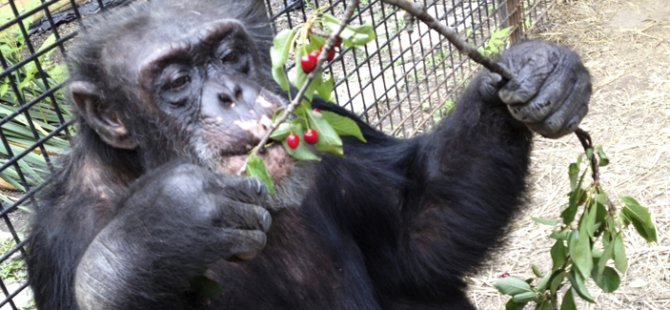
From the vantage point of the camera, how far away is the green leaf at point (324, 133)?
6.30 feet

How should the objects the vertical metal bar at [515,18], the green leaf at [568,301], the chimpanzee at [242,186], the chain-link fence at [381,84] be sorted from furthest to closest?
the vertical metal bar at [515,18], the chain-link fence at [381,84], the green leaf at [568,301], the chimpanzee at [242,186]

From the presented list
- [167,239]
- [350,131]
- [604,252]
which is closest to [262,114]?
[350,131]

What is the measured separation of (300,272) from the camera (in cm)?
267

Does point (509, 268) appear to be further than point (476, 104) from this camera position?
Yes

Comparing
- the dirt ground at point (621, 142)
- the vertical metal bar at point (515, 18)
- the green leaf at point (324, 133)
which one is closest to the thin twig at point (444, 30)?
the green leaf at point (324, 133)

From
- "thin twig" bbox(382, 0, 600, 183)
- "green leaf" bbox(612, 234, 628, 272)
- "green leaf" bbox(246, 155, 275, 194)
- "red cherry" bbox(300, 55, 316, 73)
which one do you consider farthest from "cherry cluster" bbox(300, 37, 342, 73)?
"green leaf" bbox(612, 234, 628, 272)

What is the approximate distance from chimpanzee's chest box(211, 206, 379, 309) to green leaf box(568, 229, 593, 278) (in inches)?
25.5

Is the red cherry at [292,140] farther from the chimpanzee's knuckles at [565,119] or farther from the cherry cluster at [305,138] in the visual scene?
the chimpanzee's knuckles at [565,119]

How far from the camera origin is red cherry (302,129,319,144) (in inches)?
75.5

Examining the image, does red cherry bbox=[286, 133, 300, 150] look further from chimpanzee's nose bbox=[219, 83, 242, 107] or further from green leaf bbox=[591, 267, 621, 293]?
green leaf bbox=[591, 267, 621, 293]

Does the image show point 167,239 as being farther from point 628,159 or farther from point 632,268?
point 628,159

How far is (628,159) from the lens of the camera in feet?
14.4

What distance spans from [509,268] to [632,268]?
1.72 feet

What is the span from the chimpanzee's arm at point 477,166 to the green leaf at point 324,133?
641 mm
